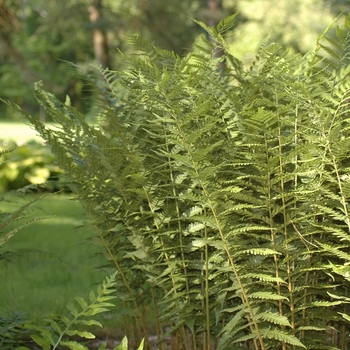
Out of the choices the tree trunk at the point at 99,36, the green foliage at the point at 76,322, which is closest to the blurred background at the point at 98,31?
the tree trunk at the point at 99,36

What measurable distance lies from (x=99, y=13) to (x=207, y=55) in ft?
53.8

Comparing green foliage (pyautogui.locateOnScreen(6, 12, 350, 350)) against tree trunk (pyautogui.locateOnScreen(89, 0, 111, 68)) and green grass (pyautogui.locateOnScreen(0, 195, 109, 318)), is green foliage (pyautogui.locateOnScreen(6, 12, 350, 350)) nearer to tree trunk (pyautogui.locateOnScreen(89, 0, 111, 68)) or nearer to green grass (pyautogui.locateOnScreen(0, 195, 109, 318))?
green grass (pyautogui.locateOnScreen(0, 195, 109, 318))

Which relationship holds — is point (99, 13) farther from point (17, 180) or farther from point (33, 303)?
point (33, 303)

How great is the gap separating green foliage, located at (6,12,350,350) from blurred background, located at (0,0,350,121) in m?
0.24

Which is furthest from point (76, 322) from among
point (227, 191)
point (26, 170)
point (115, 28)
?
point (115, 28)

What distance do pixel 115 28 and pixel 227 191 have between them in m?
17.2

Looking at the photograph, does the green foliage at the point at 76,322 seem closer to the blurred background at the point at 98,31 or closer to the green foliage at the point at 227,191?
the green foliage at the point at 227,191

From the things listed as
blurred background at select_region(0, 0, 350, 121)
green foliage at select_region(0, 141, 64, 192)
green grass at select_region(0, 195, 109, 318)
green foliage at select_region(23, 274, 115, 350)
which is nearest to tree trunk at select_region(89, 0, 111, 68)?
blurred background at select_region(0, 0, 350, 121)

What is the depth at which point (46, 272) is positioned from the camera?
18.1 feet

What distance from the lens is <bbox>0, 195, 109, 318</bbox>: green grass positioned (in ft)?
13.6

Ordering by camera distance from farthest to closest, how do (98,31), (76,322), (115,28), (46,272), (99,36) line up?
(115,28) < (99,36) < (98,31) < (46,272) < (76,322)

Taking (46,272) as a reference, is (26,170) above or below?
above

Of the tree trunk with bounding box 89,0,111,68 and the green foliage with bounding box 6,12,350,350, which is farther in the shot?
the tree trunk with bounding box 89,0,111,68

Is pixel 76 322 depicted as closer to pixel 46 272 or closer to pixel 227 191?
pixel 227 191
